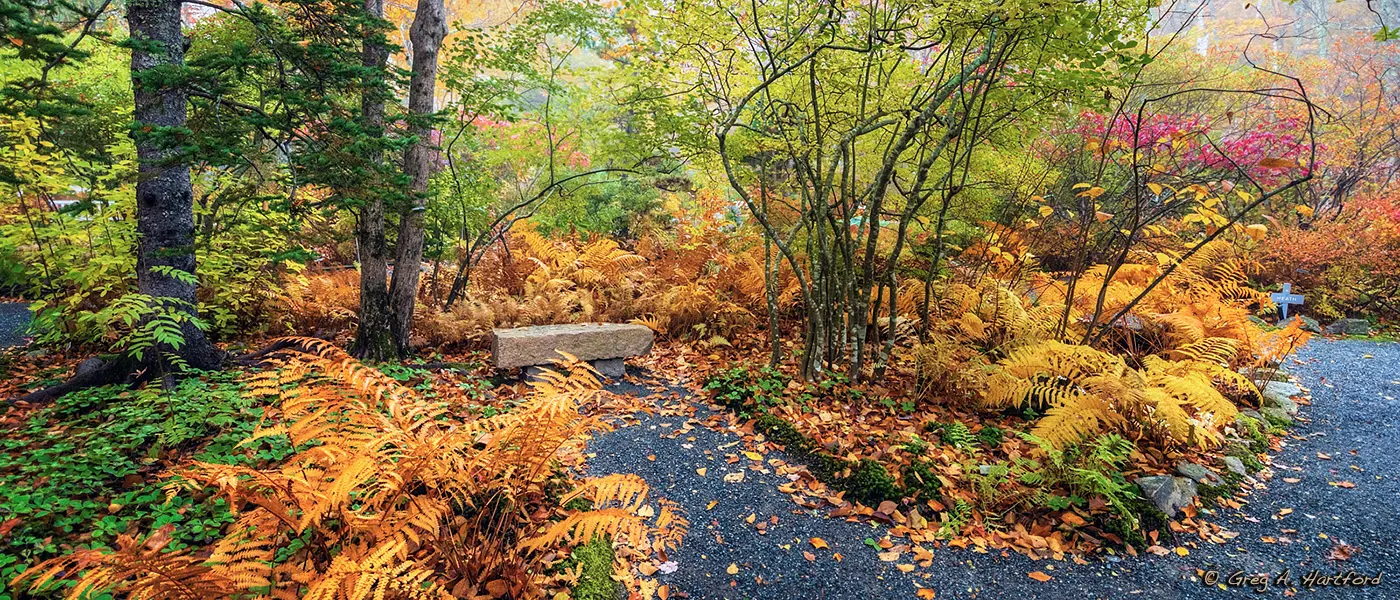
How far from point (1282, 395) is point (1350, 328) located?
433 cm

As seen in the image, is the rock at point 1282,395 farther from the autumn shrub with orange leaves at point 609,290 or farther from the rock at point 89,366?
the rock at point 89,366

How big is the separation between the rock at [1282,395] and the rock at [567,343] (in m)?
4.97

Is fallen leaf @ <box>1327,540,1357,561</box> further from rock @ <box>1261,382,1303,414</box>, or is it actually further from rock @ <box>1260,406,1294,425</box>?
rock @ <box>1261,382,1303,414</box>

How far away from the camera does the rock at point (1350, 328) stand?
7020mm

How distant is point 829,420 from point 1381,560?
262cm

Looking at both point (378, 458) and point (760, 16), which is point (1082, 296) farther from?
point (378, 458)

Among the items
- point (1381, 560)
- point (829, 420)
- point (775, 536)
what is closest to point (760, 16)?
point (829, 420)

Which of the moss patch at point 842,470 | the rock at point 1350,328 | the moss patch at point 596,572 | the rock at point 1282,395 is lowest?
the moss patch at point 596,572

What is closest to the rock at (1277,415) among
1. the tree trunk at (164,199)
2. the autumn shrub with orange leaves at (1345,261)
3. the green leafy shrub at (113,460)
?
the autumn shrub with orange leaves at (1345,261)

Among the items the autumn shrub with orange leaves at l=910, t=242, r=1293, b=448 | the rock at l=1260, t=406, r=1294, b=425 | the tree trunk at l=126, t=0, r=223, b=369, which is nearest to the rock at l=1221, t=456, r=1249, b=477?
the autumn shrub with orange leaves at l=910, t=242, r=1293, b=448

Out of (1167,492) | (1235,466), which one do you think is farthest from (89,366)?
(1235,466)

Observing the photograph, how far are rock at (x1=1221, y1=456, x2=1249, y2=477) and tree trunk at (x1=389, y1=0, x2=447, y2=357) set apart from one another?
5.47m

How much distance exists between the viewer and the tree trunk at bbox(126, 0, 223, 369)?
11.4 ft

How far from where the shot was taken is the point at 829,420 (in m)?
3.98
